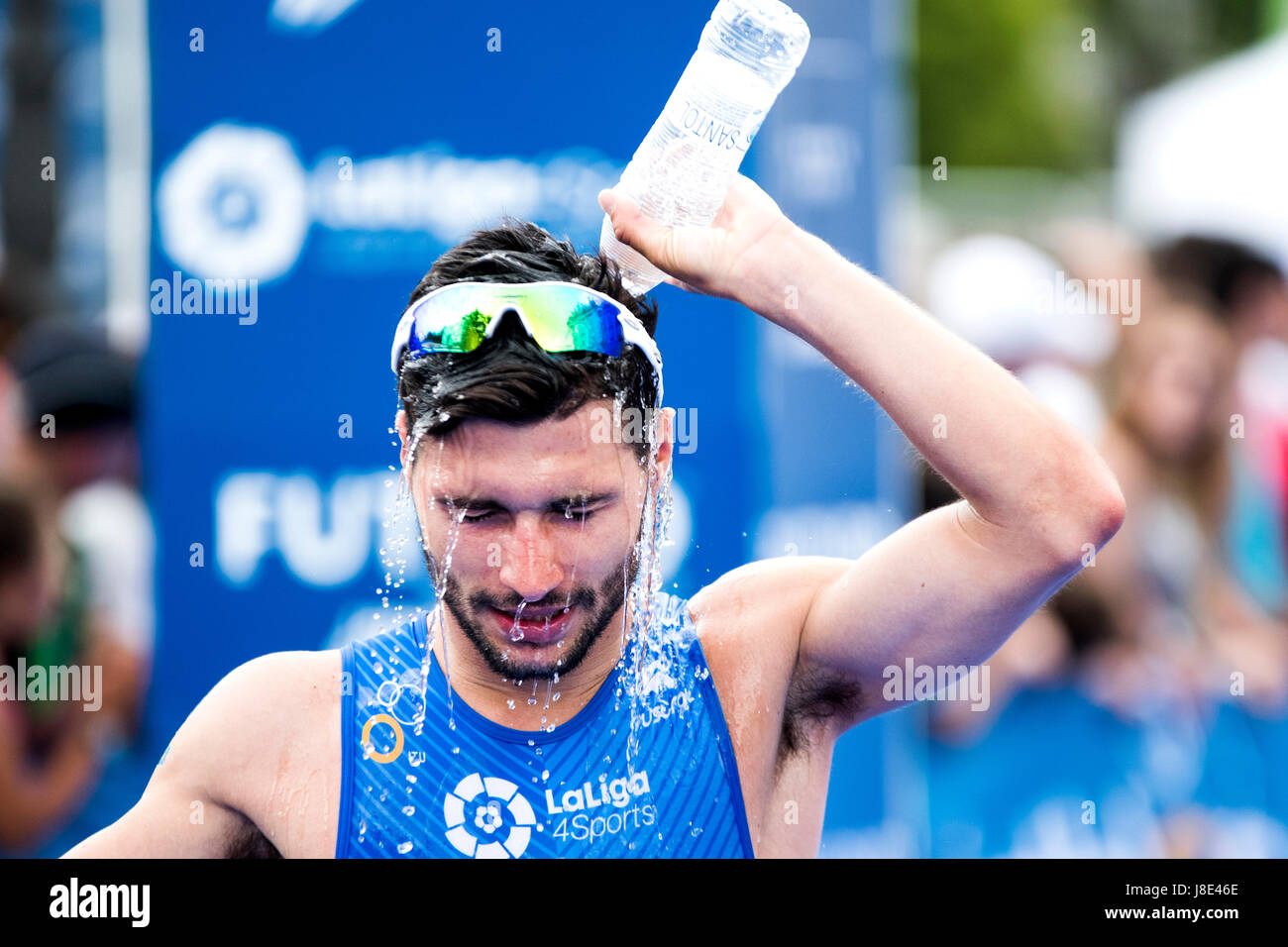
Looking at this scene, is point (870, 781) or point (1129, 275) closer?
point (870, 781)

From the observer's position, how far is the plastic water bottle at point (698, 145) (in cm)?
278

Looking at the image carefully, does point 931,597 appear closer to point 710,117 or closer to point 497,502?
point 497,502

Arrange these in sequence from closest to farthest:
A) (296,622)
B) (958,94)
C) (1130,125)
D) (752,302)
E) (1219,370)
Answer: (752,302), (296,622), (1219,370), (1130,125), (958,94)

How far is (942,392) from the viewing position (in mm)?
2484

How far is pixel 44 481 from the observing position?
526 centimetres

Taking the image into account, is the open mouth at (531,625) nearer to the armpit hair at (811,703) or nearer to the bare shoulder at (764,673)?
the bare shoulder at (764,673)

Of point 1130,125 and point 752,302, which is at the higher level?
point 1130,125

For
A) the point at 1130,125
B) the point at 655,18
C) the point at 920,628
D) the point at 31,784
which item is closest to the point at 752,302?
the point at 920,628

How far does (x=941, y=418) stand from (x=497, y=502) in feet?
2.75

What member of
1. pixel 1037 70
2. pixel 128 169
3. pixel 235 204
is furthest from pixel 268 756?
pixel 1037 70

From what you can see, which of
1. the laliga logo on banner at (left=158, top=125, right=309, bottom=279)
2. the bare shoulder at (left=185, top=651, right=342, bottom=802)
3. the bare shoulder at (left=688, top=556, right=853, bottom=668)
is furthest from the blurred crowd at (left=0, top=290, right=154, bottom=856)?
the bare shoulder at (left=688, top=556, right=853, bottom=668)

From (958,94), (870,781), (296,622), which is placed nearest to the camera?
(296,622)
